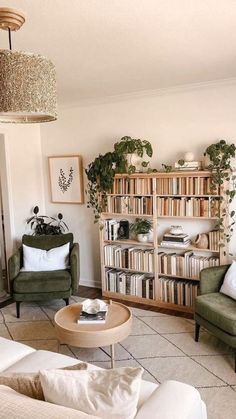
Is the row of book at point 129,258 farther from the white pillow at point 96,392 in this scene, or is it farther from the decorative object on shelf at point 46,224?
the white pillow at point 96,392

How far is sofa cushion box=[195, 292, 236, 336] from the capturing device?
2838 mm

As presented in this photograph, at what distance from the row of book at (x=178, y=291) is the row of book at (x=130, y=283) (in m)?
0.14

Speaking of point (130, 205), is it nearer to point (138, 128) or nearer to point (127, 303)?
point (138, 128)

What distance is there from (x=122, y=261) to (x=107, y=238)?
1.14ft

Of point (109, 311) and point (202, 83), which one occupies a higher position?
point (202, 83)

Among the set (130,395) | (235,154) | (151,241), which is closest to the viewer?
(130,395)

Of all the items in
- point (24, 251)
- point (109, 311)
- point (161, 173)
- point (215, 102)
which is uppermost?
point (215, 102)

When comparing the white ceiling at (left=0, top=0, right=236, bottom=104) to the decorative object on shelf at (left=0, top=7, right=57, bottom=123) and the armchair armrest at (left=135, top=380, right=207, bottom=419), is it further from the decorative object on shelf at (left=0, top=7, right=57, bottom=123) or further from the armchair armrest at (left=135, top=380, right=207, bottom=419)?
the armchair armrest at (left=135, top=380, right=207, bottom=419)

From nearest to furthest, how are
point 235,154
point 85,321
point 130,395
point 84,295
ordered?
1. point 130,395
2. point 85,321
3. point 235,154
4. point 84,295

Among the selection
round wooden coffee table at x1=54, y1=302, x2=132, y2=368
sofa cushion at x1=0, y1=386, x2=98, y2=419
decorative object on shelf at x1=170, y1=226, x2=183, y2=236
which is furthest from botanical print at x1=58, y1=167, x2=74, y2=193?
sofa cushion at x1=0, y1=386, x2=98, y2=419

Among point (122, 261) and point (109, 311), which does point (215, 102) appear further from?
point (109, 311)

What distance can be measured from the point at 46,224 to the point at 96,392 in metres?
3.72

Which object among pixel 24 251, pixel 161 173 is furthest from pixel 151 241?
pixel 24 251

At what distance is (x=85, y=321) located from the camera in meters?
2.84
